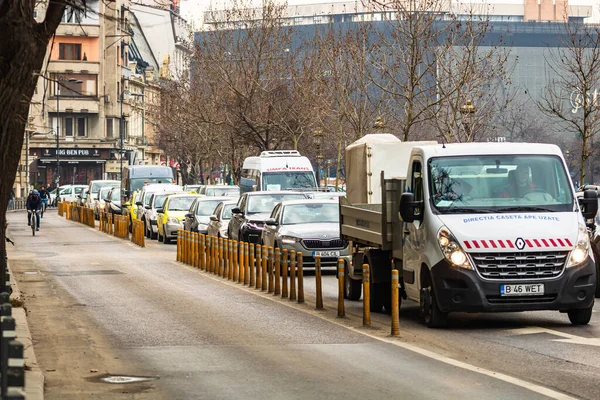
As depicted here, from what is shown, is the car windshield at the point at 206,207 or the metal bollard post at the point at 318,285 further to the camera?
the car windshield at the point at 206,207

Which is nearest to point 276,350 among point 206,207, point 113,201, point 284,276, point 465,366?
point 465,366

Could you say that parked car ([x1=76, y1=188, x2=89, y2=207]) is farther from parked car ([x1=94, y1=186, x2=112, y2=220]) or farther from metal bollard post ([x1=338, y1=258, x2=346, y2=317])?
metal bollard post ([x1=338, y1=258, x2=346, y2=317])

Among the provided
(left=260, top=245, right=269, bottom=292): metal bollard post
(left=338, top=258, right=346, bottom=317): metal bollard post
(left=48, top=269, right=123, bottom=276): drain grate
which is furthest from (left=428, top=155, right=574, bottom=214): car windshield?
(left=48, top=269, right=123, bottom=276): drain grate

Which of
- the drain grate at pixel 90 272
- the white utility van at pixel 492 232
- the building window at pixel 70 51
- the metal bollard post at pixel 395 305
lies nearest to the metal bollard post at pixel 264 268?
Answer: the white utility van at pixel 492 232

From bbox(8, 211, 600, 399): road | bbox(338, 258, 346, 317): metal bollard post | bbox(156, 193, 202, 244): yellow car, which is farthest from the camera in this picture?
bbox(156, 193, 202, 244): yellow car

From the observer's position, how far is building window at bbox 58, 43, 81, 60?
393 feet

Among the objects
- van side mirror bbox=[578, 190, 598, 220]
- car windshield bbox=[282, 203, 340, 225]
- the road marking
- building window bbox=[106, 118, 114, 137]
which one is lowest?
the road marking

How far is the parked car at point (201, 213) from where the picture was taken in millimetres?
42625

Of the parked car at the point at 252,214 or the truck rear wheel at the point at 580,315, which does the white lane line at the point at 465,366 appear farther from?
the parked car at the point at 252,214

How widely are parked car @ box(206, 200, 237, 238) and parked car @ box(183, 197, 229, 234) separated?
10.3 feet

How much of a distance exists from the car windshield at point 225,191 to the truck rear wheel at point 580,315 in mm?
35903

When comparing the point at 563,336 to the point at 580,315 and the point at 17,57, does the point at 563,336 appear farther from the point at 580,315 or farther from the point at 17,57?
the point at 17,57

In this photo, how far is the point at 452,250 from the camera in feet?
52.7

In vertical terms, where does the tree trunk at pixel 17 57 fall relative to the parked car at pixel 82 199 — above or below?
above
